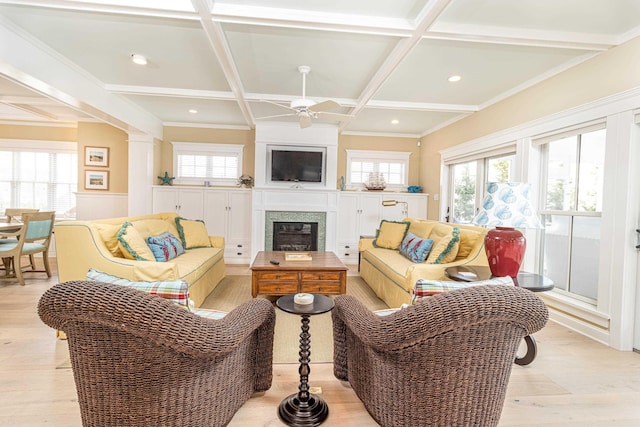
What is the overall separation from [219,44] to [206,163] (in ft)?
11.6

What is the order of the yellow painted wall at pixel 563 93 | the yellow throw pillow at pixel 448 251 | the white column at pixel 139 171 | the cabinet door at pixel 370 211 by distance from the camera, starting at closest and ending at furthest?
the yellow painted wall at pixel 563 93, the yellow throw pillow at pixel 448 251, the white column at pixel 139 171, the cabinet door at pixel 370 211

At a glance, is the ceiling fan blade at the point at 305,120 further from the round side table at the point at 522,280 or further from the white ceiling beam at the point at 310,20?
the round side table at the point at 522,280

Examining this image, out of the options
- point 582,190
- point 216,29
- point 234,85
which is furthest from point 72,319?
point 582,190

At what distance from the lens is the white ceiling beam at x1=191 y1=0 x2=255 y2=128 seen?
2.14m

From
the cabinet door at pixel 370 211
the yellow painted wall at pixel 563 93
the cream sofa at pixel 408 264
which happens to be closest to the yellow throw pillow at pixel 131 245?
the cream sofa at pixel 408 264

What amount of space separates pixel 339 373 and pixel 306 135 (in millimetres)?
4338

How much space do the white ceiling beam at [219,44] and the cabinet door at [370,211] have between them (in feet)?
9.64

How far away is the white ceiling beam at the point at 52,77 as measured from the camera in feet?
8.46

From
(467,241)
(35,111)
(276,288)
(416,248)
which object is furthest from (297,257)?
(35,111)

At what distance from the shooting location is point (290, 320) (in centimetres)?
296

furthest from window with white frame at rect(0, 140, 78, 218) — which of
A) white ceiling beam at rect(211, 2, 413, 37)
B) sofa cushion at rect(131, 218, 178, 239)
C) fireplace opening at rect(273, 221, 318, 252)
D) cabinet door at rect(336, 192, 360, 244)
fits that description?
white ceiling beam at rect(211, 2, 413, 37)

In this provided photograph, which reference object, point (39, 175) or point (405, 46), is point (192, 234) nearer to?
point (405, 46)

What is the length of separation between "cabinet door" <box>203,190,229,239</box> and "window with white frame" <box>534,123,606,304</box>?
4.76 metres

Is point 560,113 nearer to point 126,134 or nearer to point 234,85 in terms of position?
point 234,85
